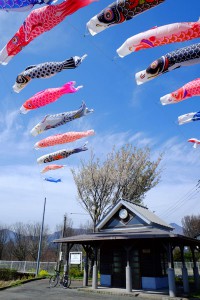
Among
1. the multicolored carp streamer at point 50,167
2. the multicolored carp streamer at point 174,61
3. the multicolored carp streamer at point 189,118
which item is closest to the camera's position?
the multicolored carp streamer at point 174,61

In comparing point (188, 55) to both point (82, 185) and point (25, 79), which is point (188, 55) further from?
point (82, 185)

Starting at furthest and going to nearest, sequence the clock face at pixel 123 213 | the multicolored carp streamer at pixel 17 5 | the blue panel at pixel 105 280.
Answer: the clock face at pixel 123 213, the blue panel at pixel 105 280, the multicolored carp streamer at pixel 17 5

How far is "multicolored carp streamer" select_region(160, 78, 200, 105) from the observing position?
11812 millimetres

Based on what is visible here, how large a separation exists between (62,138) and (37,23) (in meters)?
7.01

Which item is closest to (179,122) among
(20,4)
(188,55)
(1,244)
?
(188,55)

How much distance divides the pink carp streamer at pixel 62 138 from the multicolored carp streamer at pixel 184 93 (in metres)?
4.97

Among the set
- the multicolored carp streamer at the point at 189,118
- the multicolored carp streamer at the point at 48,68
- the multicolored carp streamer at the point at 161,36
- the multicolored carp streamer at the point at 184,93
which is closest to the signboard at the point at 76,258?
the multicolored carp streamer at the point at 189,118

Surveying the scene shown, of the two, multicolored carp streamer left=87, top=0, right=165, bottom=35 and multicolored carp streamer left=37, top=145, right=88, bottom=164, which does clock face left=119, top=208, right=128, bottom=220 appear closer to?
multicolored carp streamer left=37, top=145, right=88, bottom=164

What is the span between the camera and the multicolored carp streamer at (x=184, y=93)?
11812 mm

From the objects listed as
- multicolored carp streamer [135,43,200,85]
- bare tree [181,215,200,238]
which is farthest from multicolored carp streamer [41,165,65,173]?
bare tree [181,215,200,238]

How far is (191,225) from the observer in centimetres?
8569

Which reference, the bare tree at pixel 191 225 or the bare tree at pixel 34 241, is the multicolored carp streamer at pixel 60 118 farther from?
the bare tree at pixel 191 225

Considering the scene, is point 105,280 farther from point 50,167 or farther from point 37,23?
point 37,23

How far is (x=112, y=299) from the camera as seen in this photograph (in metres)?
14.3
